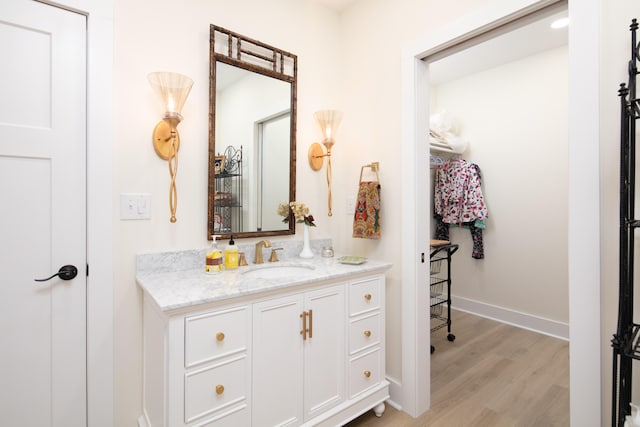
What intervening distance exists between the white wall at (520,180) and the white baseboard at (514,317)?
3 centimetres

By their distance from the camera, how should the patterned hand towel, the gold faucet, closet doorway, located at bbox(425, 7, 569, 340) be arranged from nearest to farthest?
1. the gold faucet
2. the patterned hand towel
3. closet doorway, located at bbox(425, 7, 569, 340)

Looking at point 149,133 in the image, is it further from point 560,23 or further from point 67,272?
point 560,23

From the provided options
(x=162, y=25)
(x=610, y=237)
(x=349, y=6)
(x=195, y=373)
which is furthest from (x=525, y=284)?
(x=162, y=25)

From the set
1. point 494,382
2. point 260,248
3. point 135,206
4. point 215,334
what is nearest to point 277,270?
point 260,248

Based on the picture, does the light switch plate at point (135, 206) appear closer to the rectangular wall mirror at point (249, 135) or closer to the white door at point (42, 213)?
the white door at point (42, 213)

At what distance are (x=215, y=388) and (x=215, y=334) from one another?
0.21 metres

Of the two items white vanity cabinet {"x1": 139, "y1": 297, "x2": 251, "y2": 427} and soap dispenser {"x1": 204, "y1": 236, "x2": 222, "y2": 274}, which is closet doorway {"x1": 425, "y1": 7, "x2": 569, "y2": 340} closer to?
soap dispenser {"x1": 204, "y1": 236, "x2": 222, "y2": 274}

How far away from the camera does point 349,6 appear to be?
7.86 ft

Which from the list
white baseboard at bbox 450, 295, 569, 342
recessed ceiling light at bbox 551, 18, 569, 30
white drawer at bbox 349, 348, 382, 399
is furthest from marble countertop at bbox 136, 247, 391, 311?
recessed ceiling light at bbox 551, 18, 569, 30

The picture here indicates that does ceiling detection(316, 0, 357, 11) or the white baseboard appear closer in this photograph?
ceiling detection(316, 0, 357, 11)

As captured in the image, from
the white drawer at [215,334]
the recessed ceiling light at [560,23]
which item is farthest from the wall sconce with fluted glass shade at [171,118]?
the recessed ceiling light at [560,23]

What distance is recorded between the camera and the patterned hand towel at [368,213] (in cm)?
207

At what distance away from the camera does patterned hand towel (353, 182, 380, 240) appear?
207 centimetres

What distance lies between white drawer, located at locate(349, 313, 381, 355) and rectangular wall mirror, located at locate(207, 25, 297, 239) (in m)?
0.75
